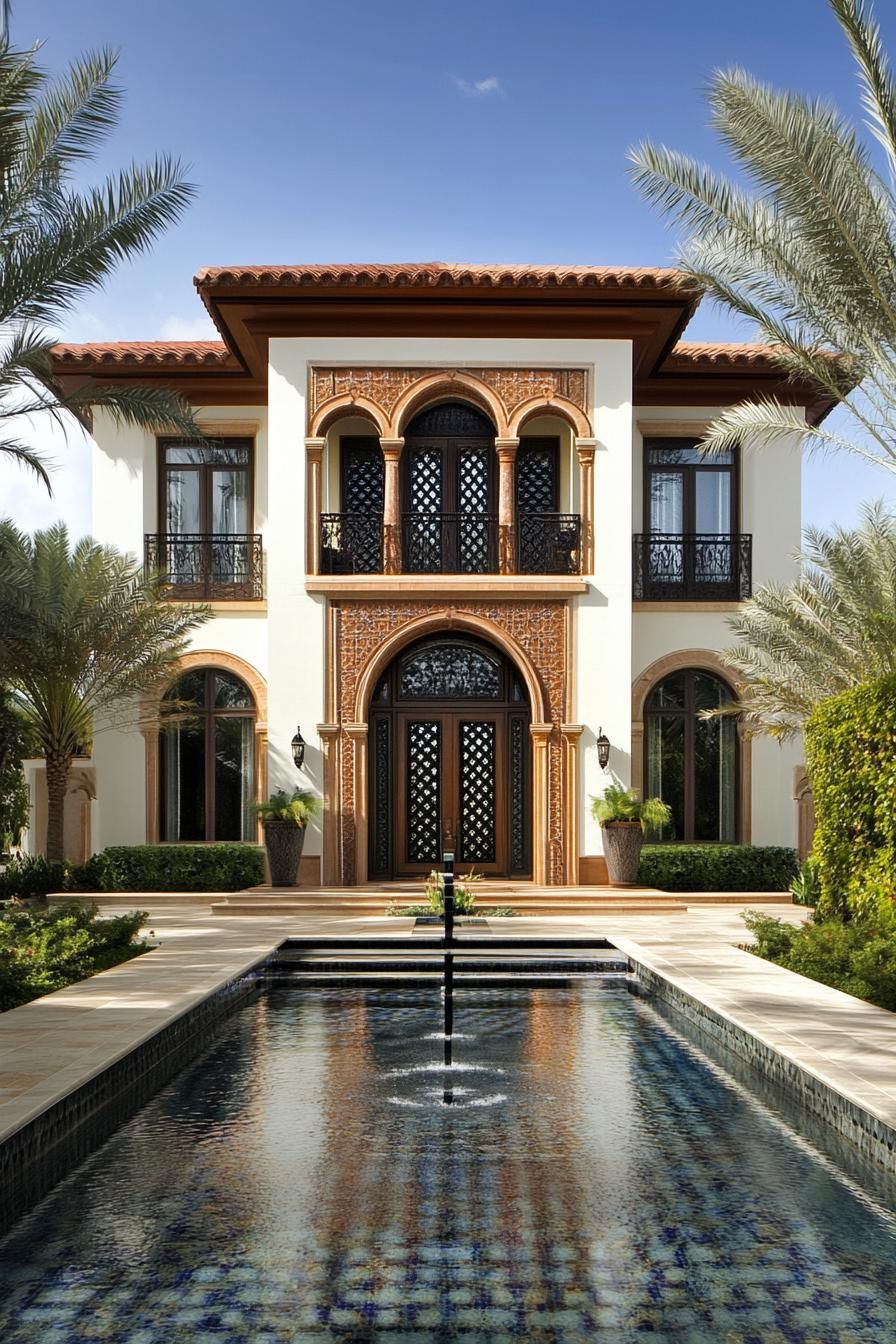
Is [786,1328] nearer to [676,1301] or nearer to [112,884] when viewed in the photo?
[676,1301]

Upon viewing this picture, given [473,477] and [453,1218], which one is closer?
[453,1218]

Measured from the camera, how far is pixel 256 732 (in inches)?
731

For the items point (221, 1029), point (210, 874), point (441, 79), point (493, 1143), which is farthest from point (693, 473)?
point (493, 1143)

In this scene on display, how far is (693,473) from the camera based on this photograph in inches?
760

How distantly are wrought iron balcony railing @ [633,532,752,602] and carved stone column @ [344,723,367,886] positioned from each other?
4.76 m

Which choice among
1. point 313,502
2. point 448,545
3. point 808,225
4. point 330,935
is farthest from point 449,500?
point 808,225

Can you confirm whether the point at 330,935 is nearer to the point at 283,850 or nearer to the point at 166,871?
the point at 283,850

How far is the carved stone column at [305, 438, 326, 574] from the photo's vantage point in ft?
56.6

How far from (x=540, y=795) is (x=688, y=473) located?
18.5 ft

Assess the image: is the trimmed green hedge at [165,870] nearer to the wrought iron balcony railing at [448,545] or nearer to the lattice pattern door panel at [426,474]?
the wrought iron balcony railing at [448,545]

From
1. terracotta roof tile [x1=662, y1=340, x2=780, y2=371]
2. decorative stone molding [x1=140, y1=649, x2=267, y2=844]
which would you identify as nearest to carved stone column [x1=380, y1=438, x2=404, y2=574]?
decorative stone molding [x1=140, y1=649, x2=267, y2=844]

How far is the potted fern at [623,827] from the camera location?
16.6 m

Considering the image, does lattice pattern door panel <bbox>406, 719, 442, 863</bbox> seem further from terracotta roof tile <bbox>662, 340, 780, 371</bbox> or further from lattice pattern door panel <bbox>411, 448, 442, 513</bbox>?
terracotta roof tile <bbox>662, 340, 780, 371</bbox>

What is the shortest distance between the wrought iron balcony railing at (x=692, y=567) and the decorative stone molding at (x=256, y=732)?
5719mm
